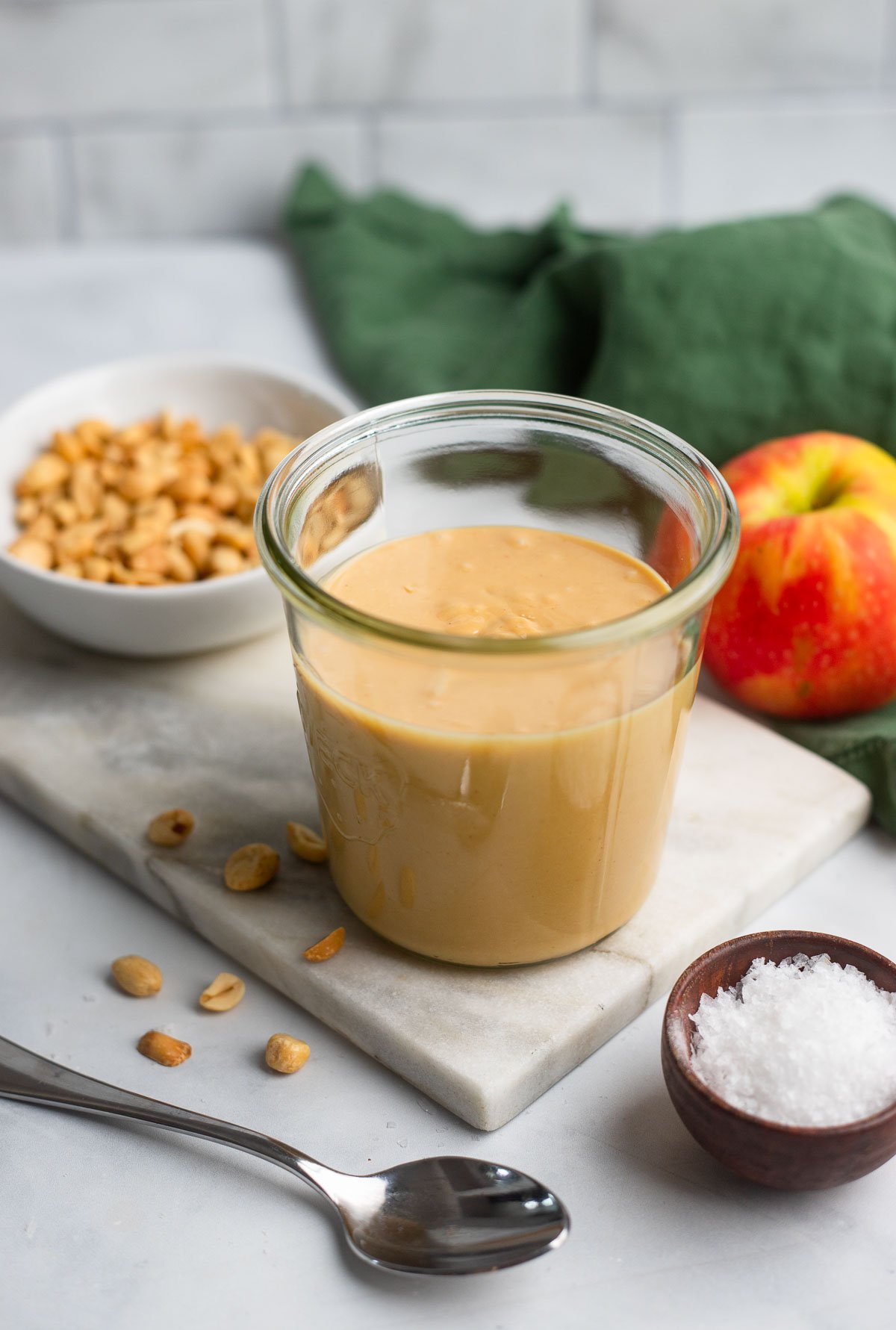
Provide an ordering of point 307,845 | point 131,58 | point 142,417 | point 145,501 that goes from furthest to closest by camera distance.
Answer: point 131,58 < point 142,417 < point 145,501 < point 307,845

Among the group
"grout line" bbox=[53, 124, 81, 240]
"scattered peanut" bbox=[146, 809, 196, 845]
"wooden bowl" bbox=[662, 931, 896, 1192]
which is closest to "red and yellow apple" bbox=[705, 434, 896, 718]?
"wooden bowl" bbox=[662, 931, 896, 1192]

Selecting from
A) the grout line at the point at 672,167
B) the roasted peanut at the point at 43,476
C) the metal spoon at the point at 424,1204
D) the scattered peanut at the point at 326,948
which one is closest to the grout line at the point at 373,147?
the grout line at the point at 672,167

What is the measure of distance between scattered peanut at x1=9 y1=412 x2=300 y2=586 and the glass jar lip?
273 millimetres

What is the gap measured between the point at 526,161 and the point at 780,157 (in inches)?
14.2

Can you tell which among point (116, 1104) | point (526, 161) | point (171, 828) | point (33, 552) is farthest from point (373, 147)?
point (116, 1104)

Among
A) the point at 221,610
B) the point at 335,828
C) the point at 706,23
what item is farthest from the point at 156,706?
the point at 706,23

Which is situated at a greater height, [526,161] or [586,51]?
[586,51]

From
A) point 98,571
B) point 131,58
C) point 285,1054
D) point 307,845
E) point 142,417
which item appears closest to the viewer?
point 285,1054

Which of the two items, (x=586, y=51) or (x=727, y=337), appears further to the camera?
(x=586, y=51)

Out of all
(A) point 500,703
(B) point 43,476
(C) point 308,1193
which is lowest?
(C) point 308,1193

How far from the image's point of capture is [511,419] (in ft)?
2.98

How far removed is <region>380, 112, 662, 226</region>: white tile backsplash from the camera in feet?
6.23

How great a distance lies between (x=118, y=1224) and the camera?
702mm

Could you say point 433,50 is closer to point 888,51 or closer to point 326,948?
point 888,51
